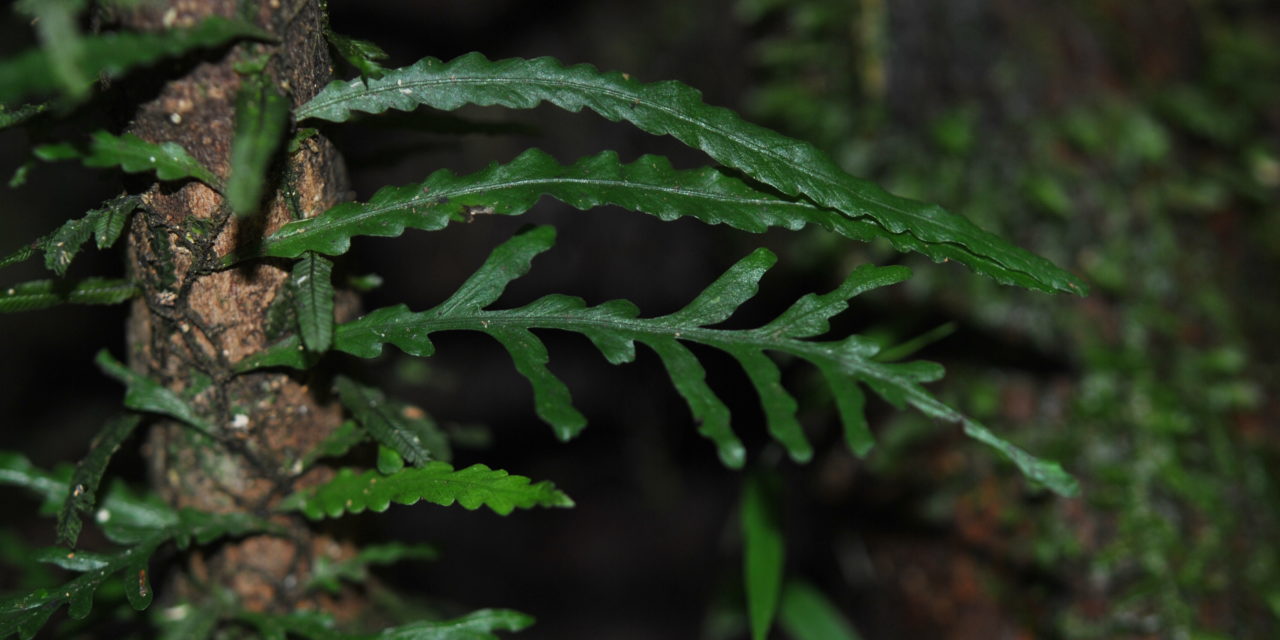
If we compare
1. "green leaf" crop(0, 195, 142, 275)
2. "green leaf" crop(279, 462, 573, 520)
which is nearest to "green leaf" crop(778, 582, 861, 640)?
"green leaf" crop(279, 462, 573, 520)

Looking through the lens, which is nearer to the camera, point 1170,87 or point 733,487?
point 1170,87

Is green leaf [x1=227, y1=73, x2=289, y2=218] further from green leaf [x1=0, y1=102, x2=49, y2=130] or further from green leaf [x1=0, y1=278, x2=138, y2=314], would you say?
green leaf [x1=0, y1=278, x2=138, y2=314]

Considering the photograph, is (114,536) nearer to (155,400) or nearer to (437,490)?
(155,400)

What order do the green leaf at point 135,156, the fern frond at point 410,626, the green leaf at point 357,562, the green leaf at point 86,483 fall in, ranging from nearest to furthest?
1. the green leaf at point 135,156
2. the green leaf at point 86,483
3. the fern frond at point 410,626
4. the green leaf at point 357,562

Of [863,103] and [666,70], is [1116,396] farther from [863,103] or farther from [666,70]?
[666,70]

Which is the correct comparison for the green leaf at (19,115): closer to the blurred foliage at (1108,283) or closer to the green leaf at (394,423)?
the green leaf at (394,423)

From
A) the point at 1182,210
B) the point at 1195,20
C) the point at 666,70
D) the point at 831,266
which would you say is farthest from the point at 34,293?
the point at 1195,20

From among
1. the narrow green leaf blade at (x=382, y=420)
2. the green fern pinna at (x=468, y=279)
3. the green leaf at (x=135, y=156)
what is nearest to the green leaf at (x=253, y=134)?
the green fern pinna at (x=468, y=279)
